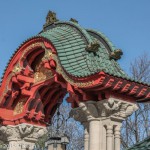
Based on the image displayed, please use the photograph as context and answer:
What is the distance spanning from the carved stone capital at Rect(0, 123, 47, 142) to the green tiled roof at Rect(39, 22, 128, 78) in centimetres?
261

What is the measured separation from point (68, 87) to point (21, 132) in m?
2.59

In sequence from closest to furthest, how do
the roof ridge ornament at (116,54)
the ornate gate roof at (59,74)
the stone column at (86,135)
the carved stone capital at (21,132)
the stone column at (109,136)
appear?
the stone column at (109,136)
the ornate gate roof at (59,74)
the stone column at (86,135)
the roof ridge ornament at (116,54)
the carved stone capital at (21,132)

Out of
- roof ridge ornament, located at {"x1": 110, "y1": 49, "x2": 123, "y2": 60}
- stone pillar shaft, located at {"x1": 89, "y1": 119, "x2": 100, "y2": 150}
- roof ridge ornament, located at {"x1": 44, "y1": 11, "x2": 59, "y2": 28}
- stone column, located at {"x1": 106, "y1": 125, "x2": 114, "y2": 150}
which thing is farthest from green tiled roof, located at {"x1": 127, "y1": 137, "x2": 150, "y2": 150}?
roof ridge ornament, located at {"x1": 44, "y1": 11, "x2": 59, "y2": 28}

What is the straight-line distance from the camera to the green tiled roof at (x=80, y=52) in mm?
8906

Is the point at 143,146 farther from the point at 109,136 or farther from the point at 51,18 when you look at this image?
the point at 51,18

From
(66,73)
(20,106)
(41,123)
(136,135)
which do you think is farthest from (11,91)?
(136,135)

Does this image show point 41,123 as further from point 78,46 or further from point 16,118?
point 78,46

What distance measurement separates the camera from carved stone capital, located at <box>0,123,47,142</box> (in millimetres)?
10852

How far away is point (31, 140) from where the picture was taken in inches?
435

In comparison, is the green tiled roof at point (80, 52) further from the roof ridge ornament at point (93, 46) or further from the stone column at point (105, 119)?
the stone column at point (105, 119)

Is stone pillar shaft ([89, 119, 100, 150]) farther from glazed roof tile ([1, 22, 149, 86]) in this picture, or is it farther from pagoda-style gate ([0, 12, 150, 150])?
glazed roof tile ([1, 22, 149, 86])

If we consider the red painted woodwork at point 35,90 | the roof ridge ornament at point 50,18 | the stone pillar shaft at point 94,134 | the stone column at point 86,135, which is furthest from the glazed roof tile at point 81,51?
the stone column at point 86,135

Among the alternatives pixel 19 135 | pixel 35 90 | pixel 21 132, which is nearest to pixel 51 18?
pixel 35 90

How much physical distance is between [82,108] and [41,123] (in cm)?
269
